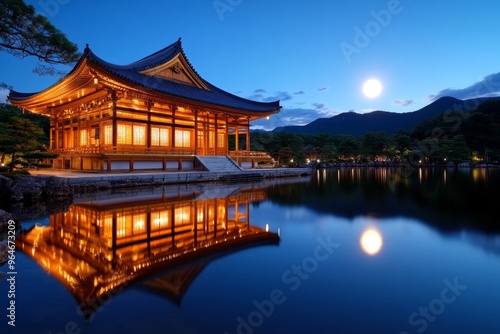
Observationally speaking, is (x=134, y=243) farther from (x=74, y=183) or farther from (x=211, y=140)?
(x=211, y=140)

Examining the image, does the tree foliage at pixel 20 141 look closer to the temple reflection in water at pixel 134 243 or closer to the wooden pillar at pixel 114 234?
the temple reflection in water at pixel 134 243

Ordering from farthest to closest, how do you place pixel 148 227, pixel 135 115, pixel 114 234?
pixel 135 115, pixel 148 227, pixel 114 234

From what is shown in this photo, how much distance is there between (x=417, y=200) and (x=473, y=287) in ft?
34.8

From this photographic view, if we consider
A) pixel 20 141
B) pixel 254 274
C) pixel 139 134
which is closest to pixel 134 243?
pixel 254 274

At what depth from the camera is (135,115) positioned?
23.6 metres

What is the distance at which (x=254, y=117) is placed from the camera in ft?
103

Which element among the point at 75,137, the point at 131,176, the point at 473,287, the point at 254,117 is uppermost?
the point at 254,117

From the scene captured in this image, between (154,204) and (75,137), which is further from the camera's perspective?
(75,137)

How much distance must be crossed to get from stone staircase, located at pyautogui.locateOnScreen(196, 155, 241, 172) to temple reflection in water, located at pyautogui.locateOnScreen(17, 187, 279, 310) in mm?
12972

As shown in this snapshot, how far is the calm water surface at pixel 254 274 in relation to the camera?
3756 mm

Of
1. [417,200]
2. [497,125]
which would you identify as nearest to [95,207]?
[417,200]

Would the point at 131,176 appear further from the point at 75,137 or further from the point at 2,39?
the point at 75,137

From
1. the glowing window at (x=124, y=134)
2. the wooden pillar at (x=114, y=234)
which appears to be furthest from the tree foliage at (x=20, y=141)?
the wooden pillar at (x=114, y=234)

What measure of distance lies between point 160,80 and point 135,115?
4.94 metres
